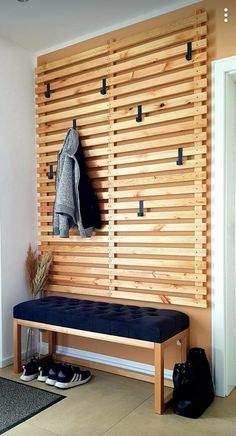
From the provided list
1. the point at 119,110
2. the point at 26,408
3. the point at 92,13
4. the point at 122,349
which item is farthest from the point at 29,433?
the point at 92,13

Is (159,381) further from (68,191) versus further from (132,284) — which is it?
(68,191)

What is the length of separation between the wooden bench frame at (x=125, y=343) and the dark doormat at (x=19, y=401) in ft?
1.08

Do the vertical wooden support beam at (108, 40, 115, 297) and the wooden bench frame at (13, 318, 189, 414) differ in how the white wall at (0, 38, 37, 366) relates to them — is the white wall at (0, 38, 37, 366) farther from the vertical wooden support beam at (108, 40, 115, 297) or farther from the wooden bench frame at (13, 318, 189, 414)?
the vertical wooden support beam at (108, 40, 115, 297)

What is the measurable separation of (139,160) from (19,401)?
197cm

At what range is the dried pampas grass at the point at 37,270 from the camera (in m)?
3.56

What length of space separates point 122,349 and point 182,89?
212 cm

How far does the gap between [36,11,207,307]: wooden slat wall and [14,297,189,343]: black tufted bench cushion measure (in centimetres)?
17

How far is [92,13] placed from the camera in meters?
3.09

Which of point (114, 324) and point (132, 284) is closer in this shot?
point (114, 324)

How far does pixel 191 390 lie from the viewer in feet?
8.34

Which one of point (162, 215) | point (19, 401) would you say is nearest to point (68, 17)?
point (162, 215)

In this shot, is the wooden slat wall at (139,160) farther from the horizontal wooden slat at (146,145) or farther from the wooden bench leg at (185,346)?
the wooden bench leg at (185,346)

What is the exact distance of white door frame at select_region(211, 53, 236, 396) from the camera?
9.18ft

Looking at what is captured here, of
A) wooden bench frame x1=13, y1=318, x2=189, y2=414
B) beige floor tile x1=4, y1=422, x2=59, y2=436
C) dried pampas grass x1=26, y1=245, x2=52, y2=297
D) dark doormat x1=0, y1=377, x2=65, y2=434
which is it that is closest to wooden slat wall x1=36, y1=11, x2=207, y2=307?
dried pampas grass x1=26, y1=245, x2=52, y2=297
